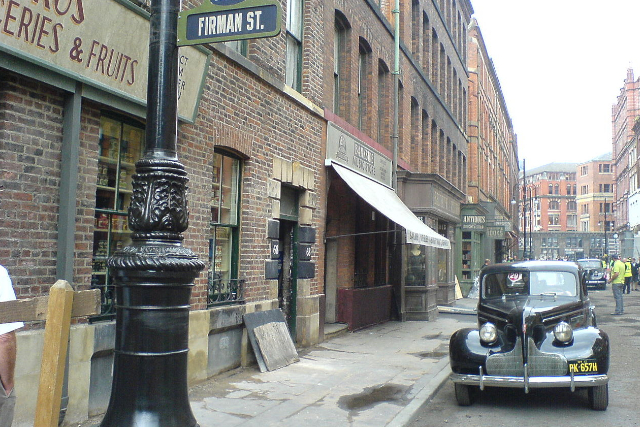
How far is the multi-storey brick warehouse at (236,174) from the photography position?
5766mm

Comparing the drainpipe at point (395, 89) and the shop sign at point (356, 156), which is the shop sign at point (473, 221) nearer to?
the drainpipe at point (395, 89)

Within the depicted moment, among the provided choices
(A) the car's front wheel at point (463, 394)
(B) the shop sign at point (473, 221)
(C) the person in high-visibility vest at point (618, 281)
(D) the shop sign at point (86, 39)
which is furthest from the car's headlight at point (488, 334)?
(B) the shop sign at point (473, 221)

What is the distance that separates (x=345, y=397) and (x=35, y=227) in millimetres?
4089

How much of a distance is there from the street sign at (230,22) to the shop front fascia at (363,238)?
320 inches

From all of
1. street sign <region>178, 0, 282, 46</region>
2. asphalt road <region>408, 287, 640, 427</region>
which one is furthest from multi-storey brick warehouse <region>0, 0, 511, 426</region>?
asphalt road <region>408, 287, 640, 427</region>

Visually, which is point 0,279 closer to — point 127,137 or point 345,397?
point 127,137

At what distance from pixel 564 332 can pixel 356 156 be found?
7369 millimetres

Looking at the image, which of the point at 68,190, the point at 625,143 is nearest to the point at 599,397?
the point at 68,190

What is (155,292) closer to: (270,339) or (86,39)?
(86,39)

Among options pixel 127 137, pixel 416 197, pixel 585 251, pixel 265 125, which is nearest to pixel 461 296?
pixel 416 197

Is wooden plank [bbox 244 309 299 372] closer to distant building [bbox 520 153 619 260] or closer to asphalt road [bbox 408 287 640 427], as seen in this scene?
asphalt road [bbox 408 287 640 427]

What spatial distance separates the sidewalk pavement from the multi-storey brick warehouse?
0.58 metres

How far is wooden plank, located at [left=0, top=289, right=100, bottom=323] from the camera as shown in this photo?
10.2ft

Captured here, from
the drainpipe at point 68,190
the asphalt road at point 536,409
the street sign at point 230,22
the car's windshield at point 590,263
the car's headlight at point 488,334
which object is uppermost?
the street sign at point 230,22
